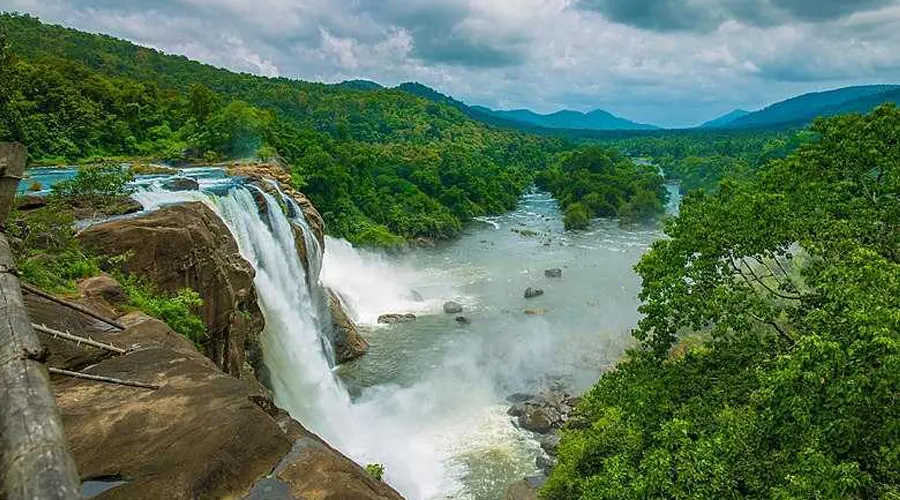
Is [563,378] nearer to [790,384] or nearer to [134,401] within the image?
[790,384]

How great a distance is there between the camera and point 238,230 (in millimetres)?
23203

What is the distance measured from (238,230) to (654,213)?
5827 cm

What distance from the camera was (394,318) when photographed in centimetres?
3472

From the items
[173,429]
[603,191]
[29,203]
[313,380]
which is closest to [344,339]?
[313,380]

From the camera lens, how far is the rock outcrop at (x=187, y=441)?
5844 millimetres

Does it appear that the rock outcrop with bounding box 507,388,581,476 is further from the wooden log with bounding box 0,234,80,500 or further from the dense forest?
the wooden log with bounding box 0,234,80,500

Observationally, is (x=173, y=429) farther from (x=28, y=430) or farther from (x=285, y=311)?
(x=285, y=311)

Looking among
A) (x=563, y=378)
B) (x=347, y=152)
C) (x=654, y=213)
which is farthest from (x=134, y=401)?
(x=654, y=213)

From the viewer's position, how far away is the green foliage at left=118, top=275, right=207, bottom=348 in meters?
13.3

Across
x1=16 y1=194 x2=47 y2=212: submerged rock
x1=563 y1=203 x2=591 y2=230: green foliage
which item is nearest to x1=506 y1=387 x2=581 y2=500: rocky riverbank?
x1=16 y1=194 x2=47 y2=212: submerged rock

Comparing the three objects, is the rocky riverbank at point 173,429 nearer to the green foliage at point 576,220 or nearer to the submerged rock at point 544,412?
the submerged rock at point 544,412

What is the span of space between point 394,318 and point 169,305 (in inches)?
836

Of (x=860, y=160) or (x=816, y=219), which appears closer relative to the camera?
(x=816, y=219)

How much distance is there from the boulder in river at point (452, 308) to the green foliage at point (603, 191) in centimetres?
3109
